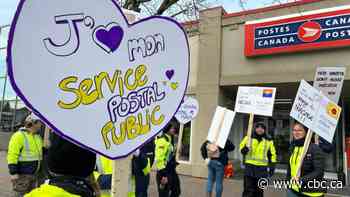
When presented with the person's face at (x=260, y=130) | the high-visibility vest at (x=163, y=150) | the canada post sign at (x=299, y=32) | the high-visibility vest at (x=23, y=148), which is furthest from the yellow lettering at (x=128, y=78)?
the canada post sign at (x=299, y=32)

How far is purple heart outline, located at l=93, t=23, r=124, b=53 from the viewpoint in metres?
2.13

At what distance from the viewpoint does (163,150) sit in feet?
23.6

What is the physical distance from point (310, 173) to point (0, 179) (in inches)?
349

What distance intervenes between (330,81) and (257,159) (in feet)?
7.50

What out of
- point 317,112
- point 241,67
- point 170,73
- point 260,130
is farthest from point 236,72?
point 170,73

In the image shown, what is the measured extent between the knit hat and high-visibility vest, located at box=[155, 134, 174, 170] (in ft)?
17.1

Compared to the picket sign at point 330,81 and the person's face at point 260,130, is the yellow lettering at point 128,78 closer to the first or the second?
the picket sign at point 330,81

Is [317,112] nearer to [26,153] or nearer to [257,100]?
[257,100]

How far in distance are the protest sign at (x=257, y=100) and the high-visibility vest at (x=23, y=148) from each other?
3834mm

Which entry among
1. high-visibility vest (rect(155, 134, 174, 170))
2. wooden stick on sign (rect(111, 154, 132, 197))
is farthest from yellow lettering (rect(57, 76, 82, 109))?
high-visibility vest (rect(155, 134, 174, 170))

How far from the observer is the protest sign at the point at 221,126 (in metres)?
7.55

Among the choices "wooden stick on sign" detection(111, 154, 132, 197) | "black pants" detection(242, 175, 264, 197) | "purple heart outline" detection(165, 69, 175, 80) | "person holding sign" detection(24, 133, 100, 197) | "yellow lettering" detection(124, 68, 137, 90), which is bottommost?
"black pants" detection(242, 175, 264, 197)

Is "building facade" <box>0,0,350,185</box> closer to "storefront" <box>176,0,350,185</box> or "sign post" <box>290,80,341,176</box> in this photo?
"storefront" <box>176,0,350,185</box>

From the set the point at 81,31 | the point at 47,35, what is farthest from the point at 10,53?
the point at 81,31
